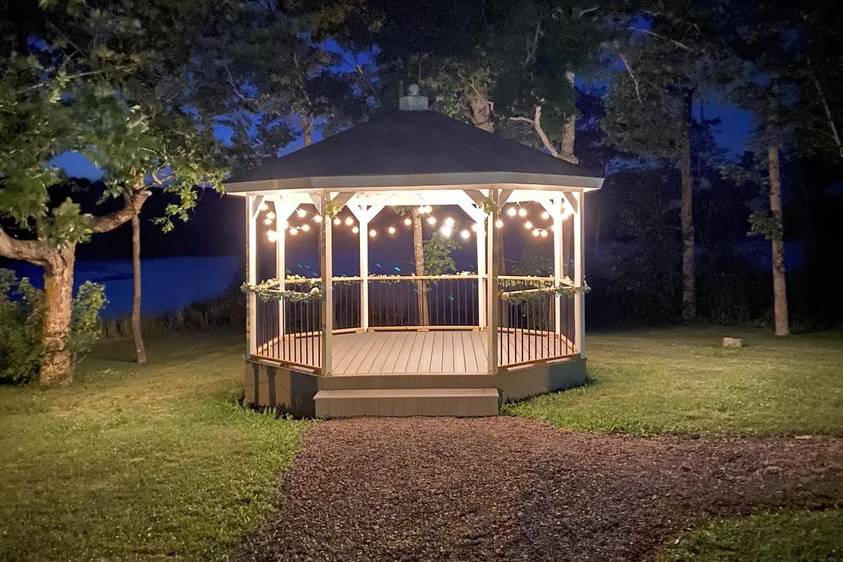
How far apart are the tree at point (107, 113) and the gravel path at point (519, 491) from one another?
3313mm

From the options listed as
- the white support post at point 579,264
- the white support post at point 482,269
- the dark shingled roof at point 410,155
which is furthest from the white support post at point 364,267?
the white support post at point 579,264

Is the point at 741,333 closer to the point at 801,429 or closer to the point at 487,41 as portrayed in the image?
the point at 487,41

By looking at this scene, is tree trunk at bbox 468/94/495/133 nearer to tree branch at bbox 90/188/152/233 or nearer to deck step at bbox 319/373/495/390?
tree branch at bbox 90/188/152/233

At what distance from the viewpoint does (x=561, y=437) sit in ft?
26.2

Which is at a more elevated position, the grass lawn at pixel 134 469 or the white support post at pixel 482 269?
the white support post at pixel 482 269

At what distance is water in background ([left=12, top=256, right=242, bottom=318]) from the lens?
31984 millimetres

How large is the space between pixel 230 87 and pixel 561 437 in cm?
1135

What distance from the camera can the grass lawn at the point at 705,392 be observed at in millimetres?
8398

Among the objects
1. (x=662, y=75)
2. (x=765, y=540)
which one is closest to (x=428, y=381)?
(x=765, y=540)

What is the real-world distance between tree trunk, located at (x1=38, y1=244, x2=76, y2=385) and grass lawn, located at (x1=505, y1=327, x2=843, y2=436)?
23.9 feet

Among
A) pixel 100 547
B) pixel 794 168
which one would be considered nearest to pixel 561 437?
pixel 100 547

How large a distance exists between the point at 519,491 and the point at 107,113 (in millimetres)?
4790

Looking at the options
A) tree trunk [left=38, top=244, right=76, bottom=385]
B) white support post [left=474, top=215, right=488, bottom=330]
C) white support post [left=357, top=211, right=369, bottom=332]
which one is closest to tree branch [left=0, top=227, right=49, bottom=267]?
tree trunk [left=38, top=244, right=76, bottom=385]

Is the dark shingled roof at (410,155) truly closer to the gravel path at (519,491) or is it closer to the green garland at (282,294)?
the green garland at (282,294)
